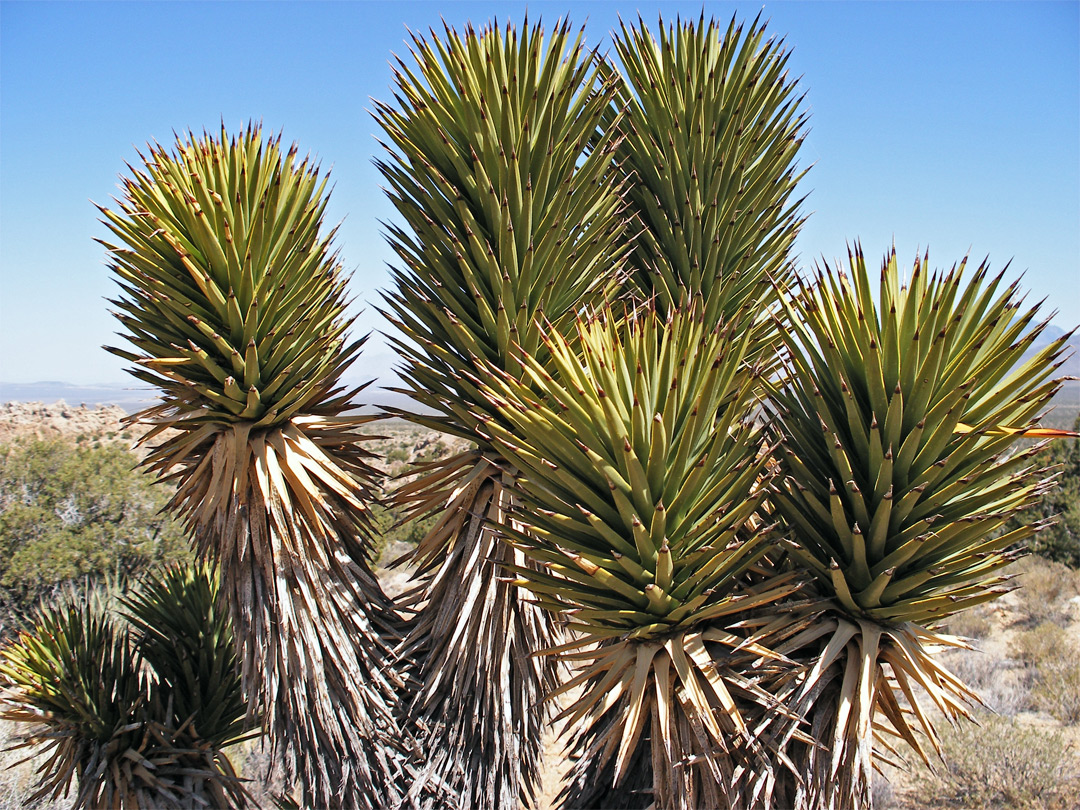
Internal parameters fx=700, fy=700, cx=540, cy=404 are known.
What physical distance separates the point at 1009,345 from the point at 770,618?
136cm

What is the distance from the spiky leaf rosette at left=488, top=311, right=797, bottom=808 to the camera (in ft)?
8.47

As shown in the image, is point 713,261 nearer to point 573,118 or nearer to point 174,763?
point 573,118

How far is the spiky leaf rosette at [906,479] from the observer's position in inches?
99.5

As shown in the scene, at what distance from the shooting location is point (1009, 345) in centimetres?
259

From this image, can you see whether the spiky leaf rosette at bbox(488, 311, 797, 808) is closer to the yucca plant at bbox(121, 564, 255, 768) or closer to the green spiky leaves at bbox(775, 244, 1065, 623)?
the green spiky leaves at bbox(775, 244, 1065, 623)

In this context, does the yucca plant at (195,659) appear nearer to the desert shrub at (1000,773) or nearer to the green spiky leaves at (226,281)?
the green spiky leaves at (226,281)

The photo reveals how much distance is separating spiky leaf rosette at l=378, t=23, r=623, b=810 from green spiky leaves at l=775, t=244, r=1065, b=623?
1.41 metres

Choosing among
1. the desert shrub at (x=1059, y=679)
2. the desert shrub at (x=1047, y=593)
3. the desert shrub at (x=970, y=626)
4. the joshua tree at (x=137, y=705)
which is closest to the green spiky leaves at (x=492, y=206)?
the joshua tree at (x=137, y=705)

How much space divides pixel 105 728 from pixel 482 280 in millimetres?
3916

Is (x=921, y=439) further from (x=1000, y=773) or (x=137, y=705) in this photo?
(x=1000, y=773)

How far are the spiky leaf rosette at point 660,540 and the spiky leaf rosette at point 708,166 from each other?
1.15 metres

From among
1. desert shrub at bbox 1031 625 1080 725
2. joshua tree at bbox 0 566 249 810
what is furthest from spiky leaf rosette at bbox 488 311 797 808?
desert shrub at bbox 1031 625 1080 725

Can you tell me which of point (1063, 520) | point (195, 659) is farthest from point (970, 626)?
point (195, 659)

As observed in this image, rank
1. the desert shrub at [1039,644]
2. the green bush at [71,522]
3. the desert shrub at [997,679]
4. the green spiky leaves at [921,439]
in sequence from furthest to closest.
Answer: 1. the desert shrub at [1039,644]
2. the green bush at [71,522]
3. the desert shrub at [997,679]
4. the green spiky leaves at [921,439]
